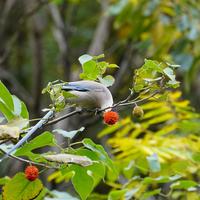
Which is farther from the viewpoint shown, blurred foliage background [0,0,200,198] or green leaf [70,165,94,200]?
blurred foliage background [0,0,200,198]

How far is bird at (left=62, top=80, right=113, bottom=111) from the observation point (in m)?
1.00

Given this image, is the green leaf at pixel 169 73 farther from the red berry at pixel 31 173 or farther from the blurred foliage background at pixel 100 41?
the blurred foliage background at pixel 100 41

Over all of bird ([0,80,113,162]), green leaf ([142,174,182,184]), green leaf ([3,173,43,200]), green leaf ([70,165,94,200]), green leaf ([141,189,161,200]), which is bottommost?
green leaf ([141,189,161,200])

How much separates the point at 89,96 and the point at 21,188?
0.18 m

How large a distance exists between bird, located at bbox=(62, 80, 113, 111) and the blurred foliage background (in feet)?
2.48

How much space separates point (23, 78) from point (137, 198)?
2889mm

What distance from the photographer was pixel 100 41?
352cm

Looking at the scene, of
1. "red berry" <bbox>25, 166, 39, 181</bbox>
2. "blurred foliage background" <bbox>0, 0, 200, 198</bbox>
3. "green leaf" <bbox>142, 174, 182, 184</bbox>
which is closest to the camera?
"red berry" <bbox>25, 166, 39, 181</bbox>

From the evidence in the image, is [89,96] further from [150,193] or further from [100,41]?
[100,41]

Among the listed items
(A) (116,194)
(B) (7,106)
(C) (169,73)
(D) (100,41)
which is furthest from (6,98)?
(D) (100,41)

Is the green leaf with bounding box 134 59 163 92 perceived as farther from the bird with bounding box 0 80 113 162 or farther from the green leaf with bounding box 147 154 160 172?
the green leaf with bounding box 147 154 160 172

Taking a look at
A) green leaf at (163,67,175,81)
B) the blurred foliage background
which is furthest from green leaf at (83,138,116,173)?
the blurred foliage background

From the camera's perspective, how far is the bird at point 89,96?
100cm

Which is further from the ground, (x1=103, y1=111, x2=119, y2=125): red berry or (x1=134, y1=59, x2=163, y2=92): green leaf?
(x1=134, y1=59, x2=163, y2=92): green leaf
